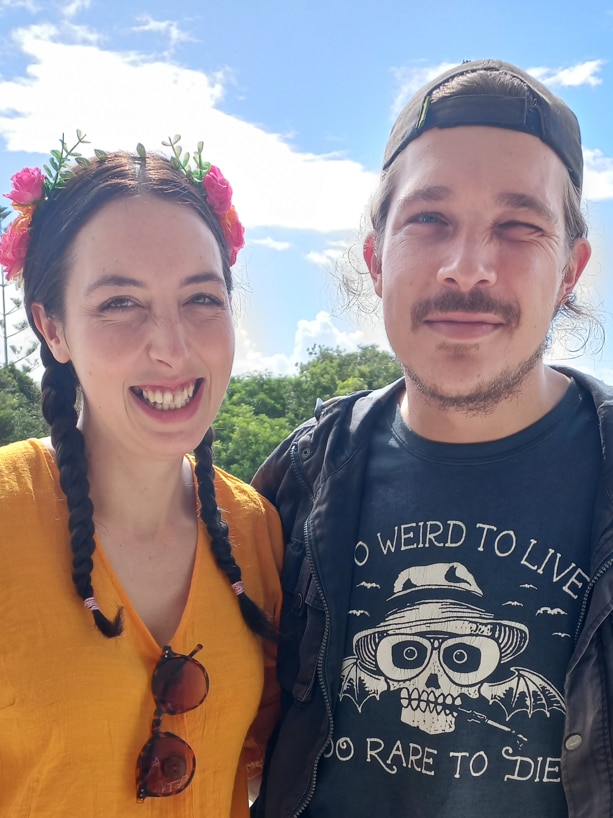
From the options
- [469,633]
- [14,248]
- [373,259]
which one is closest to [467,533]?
[469,633]

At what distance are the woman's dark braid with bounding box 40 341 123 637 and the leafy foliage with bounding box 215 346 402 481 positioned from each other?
150 inches

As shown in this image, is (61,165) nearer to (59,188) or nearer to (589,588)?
(59,188)

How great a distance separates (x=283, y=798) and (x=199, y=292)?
3.61 ft

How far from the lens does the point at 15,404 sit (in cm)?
718

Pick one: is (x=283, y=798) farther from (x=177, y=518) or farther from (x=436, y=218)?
(x=436, y=218)

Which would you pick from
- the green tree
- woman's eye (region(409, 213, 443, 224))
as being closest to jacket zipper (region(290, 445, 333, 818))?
woman's eye (region(409, 213, 443, 224))

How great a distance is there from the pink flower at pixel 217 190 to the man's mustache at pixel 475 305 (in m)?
0.57

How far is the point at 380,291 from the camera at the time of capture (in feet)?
5.68

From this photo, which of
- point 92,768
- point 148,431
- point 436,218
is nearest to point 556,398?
point 436,218

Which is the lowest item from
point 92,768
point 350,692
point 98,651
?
point 92,768

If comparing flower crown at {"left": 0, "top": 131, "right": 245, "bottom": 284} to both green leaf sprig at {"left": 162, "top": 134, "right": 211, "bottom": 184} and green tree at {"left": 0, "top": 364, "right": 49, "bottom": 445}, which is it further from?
green tree at {"left": 0, "top": 364, "right": 49, "bottom": 445}

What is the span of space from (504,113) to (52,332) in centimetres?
111

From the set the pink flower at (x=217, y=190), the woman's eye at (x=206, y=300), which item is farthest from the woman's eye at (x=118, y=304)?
the pink flower at (x=217, y=190)

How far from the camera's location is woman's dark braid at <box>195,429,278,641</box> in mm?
1511
